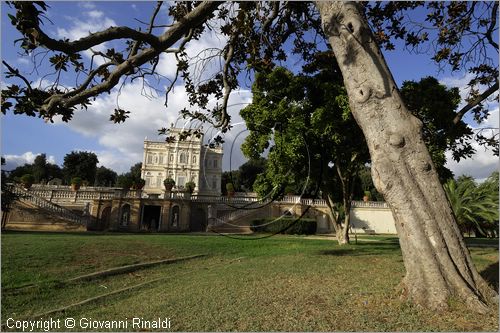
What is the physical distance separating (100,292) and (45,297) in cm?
94

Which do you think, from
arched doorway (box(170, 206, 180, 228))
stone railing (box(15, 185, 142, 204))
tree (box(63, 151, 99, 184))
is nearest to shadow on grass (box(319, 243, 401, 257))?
arched doorway (box(170, 206, 180, 228))

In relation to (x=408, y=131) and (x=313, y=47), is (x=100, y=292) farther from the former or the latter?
(x=313, y=47)

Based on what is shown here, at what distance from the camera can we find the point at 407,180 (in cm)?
463

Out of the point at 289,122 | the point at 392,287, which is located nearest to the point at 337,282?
the point at 392,287

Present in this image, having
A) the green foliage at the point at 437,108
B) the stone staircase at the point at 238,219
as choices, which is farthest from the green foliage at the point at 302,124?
the stone staircase at the point at 238,219

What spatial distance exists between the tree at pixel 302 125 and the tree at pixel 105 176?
231ft

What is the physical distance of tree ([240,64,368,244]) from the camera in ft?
41.8

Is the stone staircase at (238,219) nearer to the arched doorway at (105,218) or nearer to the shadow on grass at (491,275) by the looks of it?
the arched doorway at (105,218)

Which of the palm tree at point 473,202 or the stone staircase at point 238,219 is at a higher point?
the palm tree at point 473,202

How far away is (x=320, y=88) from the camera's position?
13.4 m

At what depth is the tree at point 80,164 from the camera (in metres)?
66.5

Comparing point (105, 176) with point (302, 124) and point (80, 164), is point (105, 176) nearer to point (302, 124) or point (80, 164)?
point (80, 164)

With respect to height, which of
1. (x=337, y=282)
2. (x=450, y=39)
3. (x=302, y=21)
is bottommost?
(x=337, y=282)

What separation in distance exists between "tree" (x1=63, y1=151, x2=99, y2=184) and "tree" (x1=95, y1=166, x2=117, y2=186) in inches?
371
